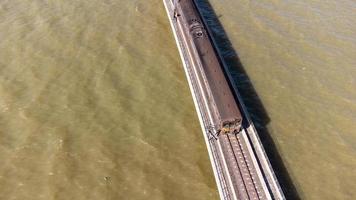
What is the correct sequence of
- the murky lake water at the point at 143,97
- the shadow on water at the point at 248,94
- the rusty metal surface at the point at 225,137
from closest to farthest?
the rusty metal surface at the point at 225,137
the murky lake water at the point at 143,97
the shadow on water at the point at 248,94

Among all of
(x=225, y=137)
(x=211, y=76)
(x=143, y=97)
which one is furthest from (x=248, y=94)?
(x=143, y=97)

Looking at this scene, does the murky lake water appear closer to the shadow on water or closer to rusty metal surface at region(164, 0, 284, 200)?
the shadow on water

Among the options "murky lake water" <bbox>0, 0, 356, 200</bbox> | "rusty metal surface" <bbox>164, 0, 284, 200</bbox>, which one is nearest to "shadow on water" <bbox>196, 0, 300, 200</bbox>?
"murky lake water" <bbox>0, 0, 356, 200</bbox>

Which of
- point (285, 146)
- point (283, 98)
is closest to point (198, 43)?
point (283, 98)

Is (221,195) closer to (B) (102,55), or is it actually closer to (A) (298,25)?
(B) (102,55)

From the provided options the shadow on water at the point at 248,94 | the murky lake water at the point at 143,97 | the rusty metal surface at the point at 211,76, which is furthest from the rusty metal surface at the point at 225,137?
the shadow on water at the point at 248,94

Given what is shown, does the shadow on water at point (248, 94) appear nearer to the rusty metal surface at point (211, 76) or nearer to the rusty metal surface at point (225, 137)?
the rusty metal surface at point (225, 137)
